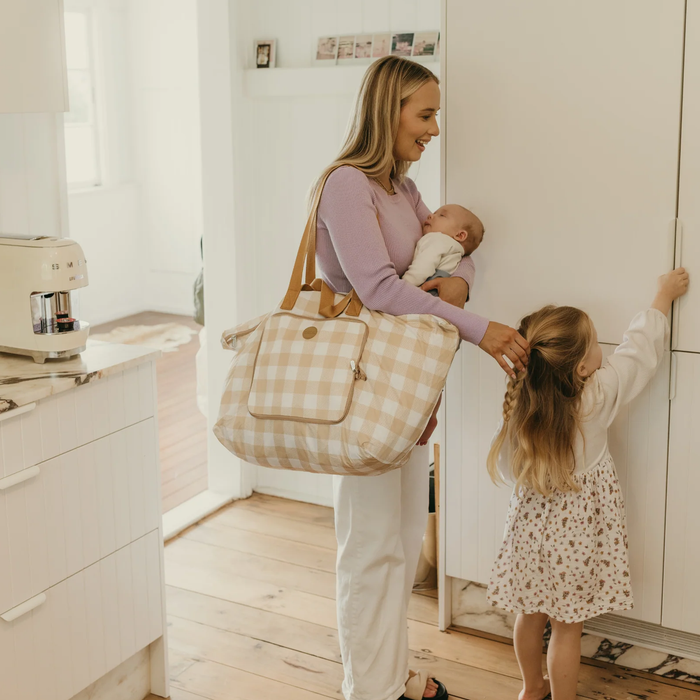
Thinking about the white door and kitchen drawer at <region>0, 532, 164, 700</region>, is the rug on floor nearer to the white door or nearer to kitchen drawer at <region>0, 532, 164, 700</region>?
kitchen drawer at <region>0, 532, 164, 700</region>

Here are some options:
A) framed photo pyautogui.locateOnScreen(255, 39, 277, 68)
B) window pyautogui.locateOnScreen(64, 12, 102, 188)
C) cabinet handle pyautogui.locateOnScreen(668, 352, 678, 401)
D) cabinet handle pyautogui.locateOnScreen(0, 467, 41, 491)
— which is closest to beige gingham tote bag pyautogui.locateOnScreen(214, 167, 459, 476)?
cabinet handle pyautogui.locateOnScreen(0, 467, 41, 491)

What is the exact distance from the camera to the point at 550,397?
184cm

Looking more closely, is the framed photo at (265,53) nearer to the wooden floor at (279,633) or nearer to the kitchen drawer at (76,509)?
the kitchen drawer at (76,509)

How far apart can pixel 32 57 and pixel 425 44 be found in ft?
4.29

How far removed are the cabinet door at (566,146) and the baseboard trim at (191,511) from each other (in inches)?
57.4

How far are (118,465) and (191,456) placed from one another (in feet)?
6.00

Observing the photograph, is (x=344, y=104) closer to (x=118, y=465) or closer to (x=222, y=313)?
(x=222, y=313)

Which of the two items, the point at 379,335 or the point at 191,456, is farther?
the point at 191,456

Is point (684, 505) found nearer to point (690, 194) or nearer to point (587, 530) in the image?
point (587, 530)

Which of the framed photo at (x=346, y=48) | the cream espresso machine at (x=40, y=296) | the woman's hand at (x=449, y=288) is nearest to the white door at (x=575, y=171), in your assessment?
the woman's hand at (x=449, y=288)

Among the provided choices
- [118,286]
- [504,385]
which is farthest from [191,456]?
[118,286]

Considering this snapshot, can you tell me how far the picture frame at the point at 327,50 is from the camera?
9.52 feet

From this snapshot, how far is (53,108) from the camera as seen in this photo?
196cm

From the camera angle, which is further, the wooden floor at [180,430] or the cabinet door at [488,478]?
the wooden floor at [180,430]
